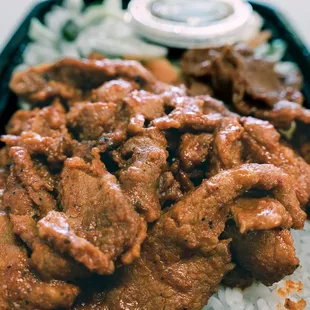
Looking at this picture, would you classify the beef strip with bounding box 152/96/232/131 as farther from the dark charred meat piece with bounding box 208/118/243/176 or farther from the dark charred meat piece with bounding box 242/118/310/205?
the dark charred meat piece with bounding box 242/118/310/205

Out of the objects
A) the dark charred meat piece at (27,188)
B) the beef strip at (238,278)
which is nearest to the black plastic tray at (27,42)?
the dark charred meat piece at (27,188)

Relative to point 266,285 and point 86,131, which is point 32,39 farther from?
point 266,285

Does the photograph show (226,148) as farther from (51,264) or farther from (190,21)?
(190,21)

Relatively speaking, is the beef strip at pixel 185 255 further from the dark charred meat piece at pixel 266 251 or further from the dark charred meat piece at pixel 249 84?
the dark charred meat piece at pixel 249 84

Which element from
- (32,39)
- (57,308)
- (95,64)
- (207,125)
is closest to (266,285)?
(207,125)

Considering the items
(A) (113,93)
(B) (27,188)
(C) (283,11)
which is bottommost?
(C) (283,11)

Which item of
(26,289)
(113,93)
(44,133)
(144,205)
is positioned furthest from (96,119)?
(26,289)
